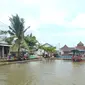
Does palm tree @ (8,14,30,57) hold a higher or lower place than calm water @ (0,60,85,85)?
higher

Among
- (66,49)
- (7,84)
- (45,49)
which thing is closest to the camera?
(7,84)

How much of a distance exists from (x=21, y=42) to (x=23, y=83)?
22875 mm

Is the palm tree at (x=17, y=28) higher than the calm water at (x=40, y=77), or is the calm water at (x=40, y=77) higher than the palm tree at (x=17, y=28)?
the palm tree at (x=17, y=28)

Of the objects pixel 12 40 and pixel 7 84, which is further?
pixel 12 40

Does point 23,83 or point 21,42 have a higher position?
point 21,42

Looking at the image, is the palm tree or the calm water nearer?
the calm water

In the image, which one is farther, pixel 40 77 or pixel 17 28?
pixel 17 28

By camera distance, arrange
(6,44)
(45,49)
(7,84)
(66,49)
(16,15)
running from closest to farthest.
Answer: (7,84)
(16,15)
(6,44)
(45,49)
(66,49)

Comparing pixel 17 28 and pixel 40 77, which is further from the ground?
pixel 17 28

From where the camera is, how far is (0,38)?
39656 millimetres

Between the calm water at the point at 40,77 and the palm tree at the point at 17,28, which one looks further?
the palm tree at the point at 17,28

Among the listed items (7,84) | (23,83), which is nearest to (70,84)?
(23,83)

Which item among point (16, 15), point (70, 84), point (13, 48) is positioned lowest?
point (70, 84)

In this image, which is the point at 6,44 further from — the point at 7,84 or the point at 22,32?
the point at 7,84
